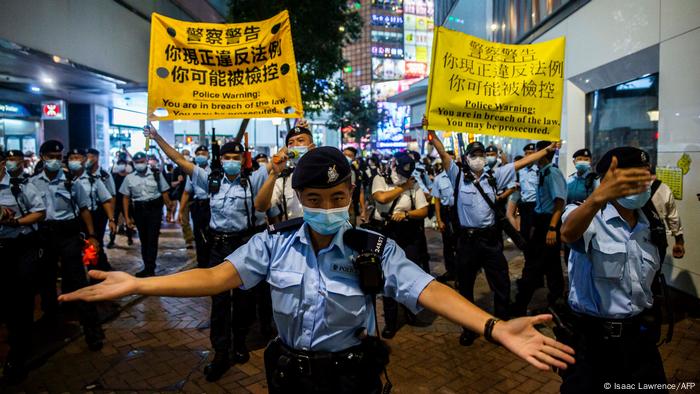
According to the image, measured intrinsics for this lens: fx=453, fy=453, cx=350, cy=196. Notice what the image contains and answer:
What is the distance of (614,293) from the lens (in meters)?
2.64

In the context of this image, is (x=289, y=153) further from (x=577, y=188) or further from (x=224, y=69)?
(x=577, y=188)

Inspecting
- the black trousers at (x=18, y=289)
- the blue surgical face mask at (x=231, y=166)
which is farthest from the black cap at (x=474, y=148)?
the black trousers at (x=18, y=289)

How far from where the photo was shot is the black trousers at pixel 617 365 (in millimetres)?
2537

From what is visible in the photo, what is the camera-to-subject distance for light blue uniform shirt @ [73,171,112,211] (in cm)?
628

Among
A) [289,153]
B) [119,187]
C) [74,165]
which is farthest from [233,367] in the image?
[119,187]

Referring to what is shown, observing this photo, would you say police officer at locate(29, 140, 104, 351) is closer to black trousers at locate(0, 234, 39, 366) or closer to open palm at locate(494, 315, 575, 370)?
black trousers at locate(0, 234, 39, 366)

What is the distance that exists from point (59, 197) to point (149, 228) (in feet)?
8.23

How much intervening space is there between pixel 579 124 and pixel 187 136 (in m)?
33.0

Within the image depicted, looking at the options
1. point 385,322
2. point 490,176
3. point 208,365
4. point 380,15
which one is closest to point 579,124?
point 490,176

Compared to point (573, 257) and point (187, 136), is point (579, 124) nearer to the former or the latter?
point (573, 257)

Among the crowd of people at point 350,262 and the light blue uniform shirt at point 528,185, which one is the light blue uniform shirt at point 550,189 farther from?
the light blue uniform shirt at point 528,185

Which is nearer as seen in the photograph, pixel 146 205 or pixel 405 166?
pixel 405 166

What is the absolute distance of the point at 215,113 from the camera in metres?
4.84

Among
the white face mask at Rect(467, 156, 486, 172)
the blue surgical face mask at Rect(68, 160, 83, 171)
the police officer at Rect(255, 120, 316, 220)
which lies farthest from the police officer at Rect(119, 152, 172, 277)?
the white face mask at Rect(467, 156, 486, 172)
